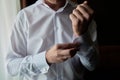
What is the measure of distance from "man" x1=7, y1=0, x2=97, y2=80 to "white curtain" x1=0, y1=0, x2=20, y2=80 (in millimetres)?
249

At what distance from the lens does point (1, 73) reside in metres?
1.03

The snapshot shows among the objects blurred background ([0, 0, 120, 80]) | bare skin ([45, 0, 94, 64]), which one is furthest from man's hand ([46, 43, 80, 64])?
blurred background ([0, 0, 120, 80])

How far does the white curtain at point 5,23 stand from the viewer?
1022 mm

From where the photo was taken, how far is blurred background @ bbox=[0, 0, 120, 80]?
1.03 meters

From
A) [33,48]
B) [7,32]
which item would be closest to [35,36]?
[33,48]

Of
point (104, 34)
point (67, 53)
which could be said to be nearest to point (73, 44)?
point (67, 53)

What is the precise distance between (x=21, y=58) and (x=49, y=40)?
109mm

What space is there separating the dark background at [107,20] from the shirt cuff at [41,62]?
428 mm

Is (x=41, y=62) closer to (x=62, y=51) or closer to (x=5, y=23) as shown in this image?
(x=62, y=51)

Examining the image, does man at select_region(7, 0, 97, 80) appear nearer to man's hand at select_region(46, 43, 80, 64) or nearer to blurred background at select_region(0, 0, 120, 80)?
man's hand at select_region(46, 43, 80, 64)

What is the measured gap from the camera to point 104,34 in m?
1.07

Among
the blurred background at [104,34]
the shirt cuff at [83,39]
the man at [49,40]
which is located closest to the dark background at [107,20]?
the blurred background at [104,34]

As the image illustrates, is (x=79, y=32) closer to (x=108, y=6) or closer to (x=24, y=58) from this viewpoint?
(x=24, y=58)

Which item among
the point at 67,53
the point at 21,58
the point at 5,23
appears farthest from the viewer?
the point at 5,23
